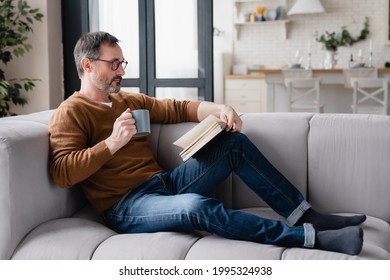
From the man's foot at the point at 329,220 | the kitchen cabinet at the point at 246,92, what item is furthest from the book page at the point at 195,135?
the kitchen cabinet at the point at 246,92

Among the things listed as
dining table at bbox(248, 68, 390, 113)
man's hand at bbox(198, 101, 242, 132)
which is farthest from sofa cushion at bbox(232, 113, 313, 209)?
dining table at bbox(248, 68, 390, 113)

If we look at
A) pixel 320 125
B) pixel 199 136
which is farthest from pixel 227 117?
pixel 320 125

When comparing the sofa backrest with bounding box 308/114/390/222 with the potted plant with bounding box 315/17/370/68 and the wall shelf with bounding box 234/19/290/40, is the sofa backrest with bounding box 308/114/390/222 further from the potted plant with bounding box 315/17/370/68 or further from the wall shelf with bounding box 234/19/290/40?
the wall shelf with bounding box 234/19/290/40

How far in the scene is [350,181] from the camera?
223 centimetres

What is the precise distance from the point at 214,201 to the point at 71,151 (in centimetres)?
54

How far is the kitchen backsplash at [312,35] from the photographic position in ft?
23.6

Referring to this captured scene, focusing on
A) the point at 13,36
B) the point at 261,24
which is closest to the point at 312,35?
the point at 261,24

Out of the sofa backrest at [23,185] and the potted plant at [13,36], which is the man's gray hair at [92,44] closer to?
the sofa backrest at [23,185]

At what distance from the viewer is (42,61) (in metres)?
4.09

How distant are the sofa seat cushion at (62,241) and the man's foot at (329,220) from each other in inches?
27.7

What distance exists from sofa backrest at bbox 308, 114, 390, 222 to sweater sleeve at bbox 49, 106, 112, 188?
0.85 meters

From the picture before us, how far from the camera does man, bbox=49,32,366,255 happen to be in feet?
5.98

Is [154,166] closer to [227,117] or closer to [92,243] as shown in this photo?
[227,117]

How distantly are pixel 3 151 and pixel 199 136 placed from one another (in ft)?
2.18
